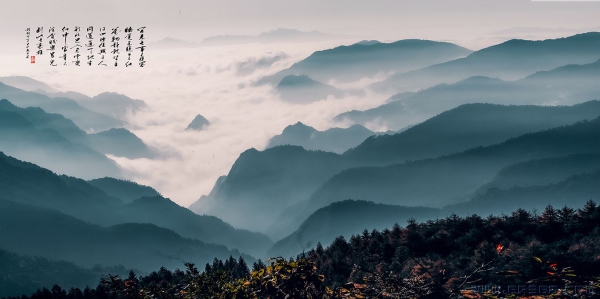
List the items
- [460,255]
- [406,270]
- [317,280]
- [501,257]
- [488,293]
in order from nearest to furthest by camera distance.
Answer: [488,293], [317,280], [501,257], [406,270], [460,255]

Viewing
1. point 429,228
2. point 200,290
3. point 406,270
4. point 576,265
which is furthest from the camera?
point 429,228

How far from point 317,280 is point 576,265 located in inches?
1827

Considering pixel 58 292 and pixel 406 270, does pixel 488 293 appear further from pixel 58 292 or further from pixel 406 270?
pixel 58 292

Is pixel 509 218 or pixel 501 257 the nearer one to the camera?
pixel 501 257

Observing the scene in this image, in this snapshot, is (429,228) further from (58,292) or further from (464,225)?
(58,292)

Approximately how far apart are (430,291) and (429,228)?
81.9 meters

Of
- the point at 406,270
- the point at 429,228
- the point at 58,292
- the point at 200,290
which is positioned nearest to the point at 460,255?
the point at 406,270

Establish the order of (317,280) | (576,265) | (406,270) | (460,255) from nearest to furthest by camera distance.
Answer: (317,280)
(576,265)
(406,270)
(460,255)

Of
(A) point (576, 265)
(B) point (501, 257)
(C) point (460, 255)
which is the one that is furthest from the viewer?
(C) point (460, 255)

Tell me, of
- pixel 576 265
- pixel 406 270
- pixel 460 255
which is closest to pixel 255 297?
pixel 576 265

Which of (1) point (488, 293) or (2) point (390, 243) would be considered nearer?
(1) point (488, 293)

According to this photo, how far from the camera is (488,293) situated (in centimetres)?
2873

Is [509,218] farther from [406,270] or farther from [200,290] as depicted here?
[200,290]

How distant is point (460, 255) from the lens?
91688 millimetres
